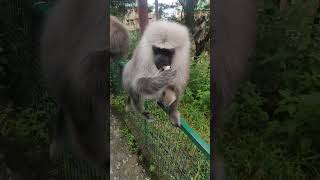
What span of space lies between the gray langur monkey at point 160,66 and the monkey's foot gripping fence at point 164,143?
46 mm

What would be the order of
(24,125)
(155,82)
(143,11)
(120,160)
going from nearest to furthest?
1. (143,11)
2. (155,82)
3. (120,160)
4. (24,125)

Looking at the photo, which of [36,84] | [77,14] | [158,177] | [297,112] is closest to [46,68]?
[36,84]

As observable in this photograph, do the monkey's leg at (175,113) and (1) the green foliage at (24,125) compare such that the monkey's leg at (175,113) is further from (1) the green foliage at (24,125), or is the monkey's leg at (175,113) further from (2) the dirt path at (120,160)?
(1) the green foliage at (24,125)

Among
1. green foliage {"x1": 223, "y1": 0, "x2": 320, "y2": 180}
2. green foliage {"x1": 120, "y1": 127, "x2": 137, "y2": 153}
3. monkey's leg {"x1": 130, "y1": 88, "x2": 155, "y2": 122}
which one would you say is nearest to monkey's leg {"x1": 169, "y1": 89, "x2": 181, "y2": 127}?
monkey's leg {"x1": 130, "y1": 88, "x2": 155, "y2": 122}

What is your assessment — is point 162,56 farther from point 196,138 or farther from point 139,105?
point 196,138

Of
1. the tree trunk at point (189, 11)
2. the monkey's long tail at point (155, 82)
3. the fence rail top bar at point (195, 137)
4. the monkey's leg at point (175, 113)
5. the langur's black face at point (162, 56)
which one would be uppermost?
the tree trunk at point (189, 11)

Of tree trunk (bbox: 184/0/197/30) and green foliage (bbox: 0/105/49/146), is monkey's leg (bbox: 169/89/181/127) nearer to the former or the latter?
tree trunk (bbox: 184/0/197/30)

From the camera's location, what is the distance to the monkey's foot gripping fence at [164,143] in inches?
106

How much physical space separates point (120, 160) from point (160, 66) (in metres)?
0.51

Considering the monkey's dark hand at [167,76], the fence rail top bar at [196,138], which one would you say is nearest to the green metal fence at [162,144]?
the fence rail top bar at [196,138]

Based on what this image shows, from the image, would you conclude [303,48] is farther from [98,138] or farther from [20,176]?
[20,176]

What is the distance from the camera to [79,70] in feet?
8.82

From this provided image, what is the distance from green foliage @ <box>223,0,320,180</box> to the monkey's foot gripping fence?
1.98 ft

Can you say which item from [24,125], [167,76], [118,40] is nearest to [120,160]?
[167,76]
